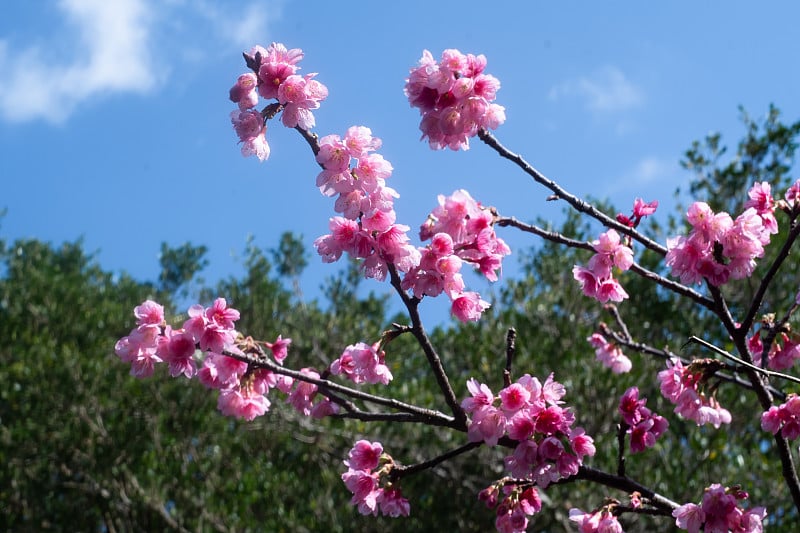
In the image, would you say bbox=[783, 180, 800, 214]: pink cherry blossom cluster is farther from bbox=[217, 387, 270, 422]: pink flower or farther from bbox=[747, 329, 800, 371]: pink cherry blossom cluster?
bbox=[217, 387, 270, 422]: pink flower

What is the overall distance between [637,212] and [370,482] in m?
1.29

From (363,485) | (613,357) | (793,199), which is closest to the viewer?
(363,485)

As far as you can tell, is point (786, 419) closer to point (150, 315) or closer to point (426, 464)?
point (426, 464)

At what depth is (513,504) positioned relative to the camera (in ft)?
7.55

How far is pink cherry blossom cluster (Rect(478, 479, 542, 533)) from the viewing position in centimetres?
229

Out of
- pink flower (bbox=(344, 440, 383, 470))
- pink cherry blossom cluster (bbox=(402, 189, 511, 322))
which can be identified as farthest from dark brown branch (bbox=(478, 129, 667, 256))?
pink flower (bbox=(344, 440, 383, 470))

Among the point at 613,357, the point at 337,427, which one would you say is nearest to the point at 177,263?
the point at 337,427

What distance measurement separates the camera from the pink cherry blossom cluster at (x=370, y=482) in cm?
229

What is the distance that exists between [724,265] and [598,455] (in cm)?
476

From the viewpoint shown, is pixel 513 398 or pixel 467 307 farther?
pixel 467 307

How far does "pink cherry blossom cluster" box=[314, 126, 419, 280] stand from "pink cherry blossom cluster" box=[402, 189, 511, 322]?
0.22 ft

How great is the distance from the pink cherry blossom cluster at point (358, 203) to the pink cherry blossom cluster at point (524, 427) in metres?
0.43

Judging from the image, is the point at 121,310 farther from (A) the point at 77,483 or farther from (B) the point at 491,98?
(B) the point at 491,98

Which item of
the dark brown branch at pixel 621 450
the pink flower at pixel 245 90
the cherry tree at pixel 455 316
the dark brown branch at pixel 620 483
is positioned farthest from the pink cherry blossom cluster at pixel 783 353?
the pink flower at pixel 245 90
